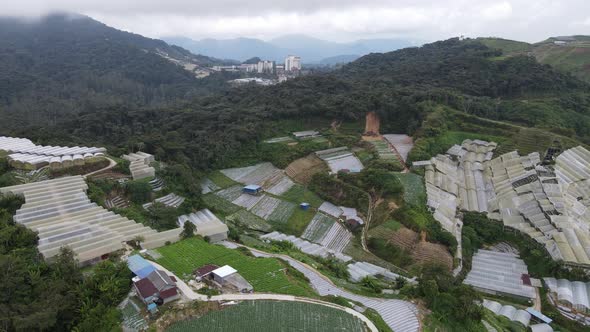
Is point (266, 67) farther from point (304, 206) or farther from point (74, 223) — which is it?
point (74, 223)

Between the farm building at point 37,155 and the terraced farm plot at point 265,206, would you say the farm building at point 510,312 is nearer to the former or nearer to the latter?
the terraced farm plot at point 265,206

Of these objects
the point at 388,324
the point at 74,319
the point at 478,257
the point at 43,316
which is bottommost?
the point at 478,257

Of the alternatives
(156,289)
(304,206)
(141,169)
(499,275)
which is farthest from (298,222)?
(156,289)

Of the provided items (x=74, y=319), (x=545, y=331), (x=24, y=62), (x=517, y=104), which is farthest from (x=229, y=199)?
(x=24, y=62)

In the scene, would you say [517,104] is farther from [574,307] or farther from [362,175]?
[574,307]

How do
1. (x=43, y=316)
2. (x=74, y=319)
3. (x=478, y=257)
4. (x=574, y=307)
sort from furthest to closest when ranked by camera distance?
(x=478, y=257), (x=574, y=307), (x=74, y=319), (x=43, y=316)

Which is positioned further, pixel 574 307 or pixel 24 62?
pixel 24 62
